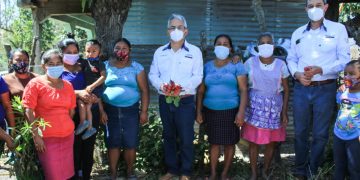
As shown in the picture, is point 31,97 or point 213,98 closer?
point 31,97

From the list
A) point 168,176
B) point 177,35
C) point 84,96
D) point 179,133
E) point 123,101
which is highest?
point 177,35

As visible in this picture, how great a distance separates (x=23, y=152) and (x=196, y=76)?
1.99m

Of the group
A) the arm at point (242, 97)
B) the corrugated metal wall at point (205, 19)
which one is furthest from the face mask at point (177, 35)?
the corrugated metal wall at point (205, 19)

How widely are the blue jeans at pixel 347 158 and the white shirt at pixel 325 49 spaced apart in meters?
0.74

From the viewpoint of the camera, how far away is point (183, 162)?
191 inches

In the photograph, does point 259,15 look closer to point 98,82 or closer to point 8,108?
point 98,82

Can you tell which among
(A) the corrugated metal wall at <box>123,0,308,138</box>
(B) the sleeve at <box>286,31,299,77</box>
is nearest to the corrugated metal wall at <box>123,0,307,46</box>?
(A) the corrugated metal wall at <box>123,0,308,138</box>

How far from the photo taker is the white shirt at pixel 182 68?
4.64 metres

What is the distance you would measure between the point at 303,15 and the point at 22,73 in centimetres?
514

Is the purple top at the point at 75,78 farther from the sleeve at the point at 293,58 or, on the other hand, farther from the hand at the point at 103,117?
the sleeve at the point at 293,58

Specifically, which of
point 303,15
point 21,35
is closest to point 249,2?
point 303,15

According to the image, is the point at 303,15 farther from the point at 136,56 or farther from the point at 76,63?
the point at 76,63

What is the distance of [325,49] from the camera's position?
444 centimetres

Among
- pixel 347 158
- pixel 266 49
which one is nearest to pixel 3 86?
pixel 266 49
